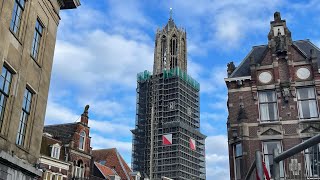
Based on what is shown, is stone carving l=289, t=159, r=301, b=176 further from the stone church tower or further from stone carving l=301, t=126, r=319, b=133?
the stone church tower

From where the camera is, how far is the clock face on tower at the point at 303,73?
25250mm

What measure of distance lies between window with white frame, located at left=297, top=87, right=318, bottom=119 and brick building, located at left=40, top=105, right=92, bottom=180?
78.8 ft

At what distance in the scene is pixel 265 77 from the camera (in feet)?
85.5

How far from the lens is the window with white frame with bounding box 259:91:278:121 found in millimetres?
24922

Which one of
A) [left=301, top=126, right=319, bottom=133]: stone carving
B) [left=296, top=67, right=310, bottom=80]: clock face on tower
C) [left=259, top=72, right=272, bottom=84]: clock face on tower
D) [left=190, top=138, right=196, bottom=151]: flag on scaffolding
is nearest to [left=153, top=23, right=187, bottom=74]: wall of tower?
[left=190, top=138, right=196, bottom=151]: flag on scaffolding

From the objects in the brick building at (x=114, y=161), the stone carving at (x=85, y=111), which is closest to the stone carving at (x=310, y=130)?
the stone carving at (x=85, y=111)

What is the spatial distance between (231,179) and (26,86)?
14.7 metres

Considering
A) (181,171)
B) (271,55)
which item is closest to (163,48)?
(181,171)

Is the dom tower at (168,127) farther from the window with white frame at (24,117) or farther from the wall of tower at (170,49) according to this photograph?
the window with white frame at (24,117)

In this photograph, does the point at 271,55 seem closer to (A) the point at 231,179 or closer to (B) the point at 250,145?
(B) the point at 250,145

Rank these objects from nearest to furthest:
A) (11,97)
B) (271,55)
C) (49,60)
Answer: (11,97), (49,60), (271,55)

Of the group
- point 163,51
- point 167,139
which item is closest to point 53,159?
point 167,139

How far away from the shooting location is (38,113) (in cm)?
1848

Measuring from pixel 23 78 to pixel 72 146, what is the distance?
81.3ft
